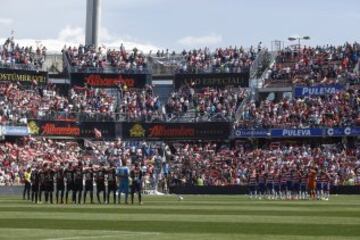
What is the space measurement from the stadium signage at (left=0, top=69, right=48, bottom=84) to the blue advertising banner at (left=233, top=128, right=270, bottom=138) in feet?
57.1

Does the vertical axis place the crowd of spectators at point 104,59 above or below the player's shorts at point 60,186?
above

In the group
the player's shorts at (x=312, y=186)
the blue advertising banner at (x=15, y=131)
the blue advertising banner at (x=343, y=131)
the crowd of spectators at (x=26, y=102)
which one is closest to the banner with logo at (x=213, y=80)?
the crowd of spectators at (x=26, y=102)

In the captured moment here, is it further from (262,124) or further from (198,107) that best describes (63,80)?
(262,124)

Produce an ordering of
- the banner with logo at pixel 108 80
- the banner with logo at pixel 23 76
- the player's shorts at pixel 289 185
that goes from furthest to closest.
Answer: the banner with logo at pixel 108 80 → the banner with logo at pixel 23 76 → the player's shorts at pixel 289 185

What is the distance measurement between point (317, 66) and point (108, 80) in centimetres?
1834

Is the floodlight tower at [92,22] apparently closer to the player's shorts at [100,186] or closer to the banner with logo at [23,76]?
the banner with logo at [23,76]

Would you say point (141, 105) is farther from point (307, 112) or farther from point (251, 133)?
point (307, 112)

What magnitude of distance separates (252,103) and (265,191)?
2101 centimetres

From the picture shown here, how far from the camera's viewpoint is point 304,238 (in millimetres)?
20688

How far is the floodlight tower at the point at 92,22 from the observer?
86375 mm

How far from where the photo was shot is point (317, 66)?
76.8 m

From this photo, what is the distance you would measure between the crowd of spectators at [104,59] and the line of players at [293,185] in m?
28.4

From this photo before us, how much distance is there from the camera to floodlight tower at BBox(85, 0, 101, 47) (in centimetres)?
8638

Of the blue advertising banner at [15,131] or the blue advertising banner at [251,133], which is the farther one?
the blue advertising banner at [251,133]
